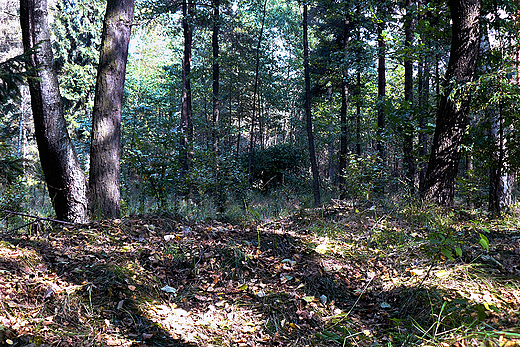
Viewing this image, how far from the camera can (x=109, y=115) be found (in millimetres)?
4324

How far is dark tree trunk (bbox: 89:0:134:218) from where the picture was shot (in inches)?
166

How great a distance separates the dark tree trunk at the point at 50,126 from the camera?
12.4ft

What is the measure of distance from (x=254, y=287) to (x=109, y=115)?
304cm

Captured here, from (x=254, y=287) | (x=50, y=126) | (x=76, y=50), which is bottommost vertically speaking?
(x=254, y=287)

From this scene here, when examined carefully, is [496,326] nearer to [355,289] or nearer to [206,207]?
[355,289]

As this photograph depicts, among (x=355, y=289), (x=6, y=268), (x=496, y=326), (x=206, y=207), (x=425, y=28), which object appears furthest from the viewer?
(x=206, y=207)

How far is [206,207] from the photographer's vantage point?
7.20 meters

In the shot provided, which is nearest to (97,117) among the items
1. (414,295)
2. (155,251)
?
(155,251)

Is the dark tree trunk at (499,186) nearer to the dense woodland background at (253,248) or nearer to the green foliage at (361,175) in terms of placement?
the dense woodland background at (253,248)

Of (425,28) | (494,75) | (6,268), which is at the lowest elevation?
(6,268)

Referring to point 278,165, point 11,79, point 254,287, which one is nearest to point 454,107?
point 254,287

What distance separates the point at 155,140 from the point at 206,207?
1.92m

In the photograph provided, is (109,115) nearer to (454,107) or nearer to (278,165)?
(454,107)

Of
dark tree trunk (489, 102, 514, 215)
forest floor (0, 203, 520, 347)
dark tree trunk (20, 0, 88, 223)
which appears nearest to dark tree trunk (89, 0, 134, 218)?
dark tree trunk (20, 0, 88, 223)
